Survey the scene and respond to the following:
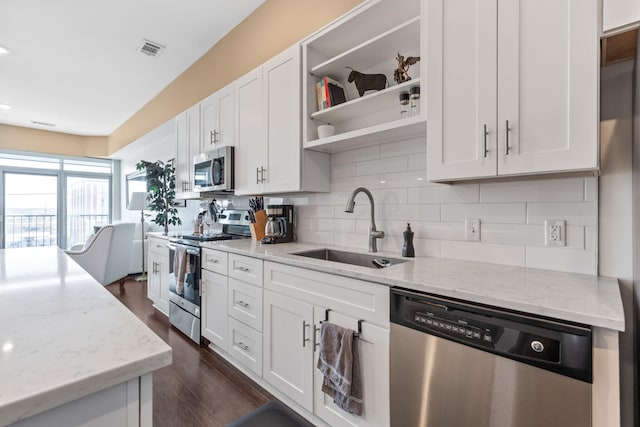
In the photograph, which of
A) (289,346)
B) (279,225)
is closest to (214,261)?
(279,225)

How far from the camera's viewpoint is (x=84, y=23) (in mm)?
2957

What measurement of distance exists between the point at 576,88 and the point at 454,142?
0.46 metres

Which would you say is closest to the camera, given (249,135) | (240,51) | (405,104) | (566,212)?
(566,212)

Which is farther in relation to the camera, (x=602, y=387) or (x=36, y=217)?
(x=36, y=217)

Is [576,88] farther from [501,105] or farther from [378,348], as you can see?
[378,348]

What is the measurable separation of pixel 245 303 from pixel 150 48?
3.07 m

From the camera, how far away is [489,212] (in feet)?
5.24

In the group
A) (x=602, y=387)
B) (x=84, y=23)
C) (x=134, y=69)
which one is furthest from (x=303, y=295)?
(x=134, y=69)

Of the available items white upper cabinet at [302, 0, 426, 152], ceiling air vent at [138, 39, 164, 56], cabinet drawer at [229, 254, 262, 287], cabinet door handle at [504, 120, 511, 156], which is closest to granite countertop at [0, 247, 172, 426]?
cabinet drawer at [229, 254, 262, 287]

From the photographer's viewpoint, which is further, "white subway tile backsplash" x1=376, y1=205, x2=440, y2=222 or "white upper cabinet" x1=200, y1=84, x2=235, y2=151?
"white upper cabinet" x1=200, y1=84, x2=235, y2=151

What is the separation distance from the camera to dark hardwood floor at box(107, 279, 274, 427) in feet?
5.89

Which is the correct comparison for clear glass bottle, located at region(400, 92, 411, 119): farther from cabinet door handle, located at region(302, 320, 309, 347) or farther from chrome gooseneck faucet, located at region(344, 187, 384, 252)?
cabinet door handle, located at region(302, 320, 309, 347)

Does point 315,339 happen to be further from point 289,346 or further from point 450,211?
point 450,211

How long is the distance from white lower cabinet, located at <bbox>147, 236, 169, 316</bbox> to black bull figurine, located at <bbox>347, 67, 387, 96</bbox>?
2.65 metres
